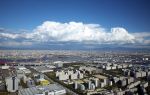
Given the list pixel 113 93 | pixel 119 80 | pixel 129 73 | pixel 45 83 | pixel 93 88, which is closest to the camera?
pixel 113 93

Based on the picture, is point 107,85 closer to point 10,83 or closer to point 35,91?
point 35,91

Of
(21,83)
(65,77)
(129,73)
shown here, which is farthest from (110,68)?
(21,83)

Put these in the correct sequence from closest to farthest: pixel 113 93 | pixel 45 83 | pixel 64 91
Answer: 1. pixel 113 93
2. pixel 64 91
3. pixel 45 83

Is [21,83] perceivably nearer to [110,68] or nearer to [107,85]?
[107,85]

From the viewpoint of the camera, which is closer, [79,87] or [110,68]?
[79,87]

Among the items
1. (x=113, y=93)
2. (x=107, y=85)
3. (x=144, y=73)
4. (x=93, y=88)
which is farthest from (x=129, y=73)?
(x=113, y=93)

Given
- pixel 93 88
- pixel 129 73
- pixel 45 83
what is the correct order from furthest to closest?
pixel 129 73
pixel 45 83
pixel 93 88

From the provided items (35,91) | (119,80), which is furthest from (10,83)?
(119,80)

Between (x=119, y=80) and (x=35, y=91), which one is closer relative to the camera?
(x=35, y=91)

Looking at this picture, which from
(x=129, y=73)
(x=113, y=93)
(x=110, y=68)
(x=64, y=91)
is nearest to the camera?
(x=113, y=93)
